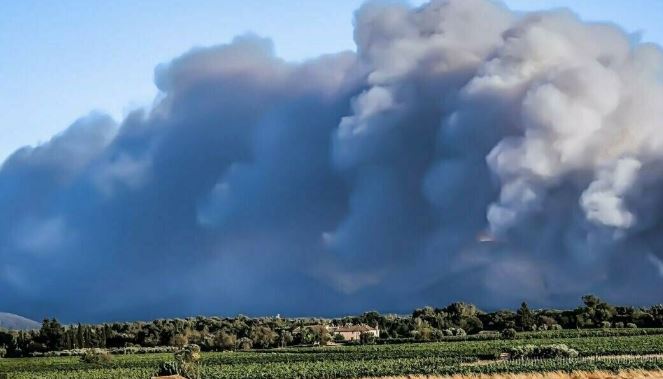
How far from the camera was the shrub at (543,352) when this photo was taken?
10202 centimetres

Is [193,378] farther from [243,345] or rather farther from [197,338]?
[197,338]

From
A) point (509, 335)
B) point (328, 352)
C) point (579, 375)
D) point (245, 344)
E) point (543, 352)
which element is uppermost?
point (245, 344)

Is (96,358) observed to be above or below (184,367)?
above

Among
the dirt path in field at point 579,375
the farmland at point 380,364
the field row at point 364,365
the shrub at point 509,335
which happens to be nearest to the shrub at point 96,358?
the farmland at point 380,364

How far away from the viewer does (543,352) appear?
105 meters

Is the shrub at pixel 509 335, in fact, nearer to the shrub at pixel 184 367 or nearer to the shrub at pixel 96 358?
the shrub at pixel 96 358

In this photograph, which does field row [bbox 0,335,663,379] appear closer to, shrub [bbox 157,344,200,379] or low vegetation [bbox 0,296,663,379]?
low vegetation [bbox 0,296,663,379]

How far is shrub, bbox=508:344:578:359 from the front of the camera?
102019 mm

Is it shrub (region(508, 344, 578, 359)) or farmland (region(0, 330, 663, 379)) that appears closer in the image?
farmland (region(0, 330, 663, 379))

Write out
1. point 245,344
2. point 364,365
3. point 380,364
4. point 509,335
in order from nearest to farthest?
point 364,365 < point 380,364 < point 509,335 < point 245,344

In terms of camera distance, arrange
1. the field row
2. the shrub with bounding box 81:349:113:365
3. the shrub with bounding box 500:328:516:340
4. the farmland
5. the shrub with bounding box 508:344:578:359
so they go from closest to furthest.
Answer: the farmland, the field row, the shrub with bounding box 508:344:578:359, the shrub with bounding box 81:349:113:365, the shrub with bounding box 500:328:516:340

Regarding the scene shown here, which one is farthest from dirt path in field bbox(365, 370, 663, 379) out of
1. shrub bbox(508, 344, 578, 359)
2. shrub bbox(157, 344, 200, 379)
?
shrub bbox(508, 344, 578, 359)

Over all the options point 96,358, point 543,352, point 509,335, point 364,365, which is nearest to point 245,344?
point 96,358

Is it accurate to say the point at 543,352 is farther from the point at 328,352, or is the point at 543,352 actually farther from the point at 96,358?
the point at 96,358
